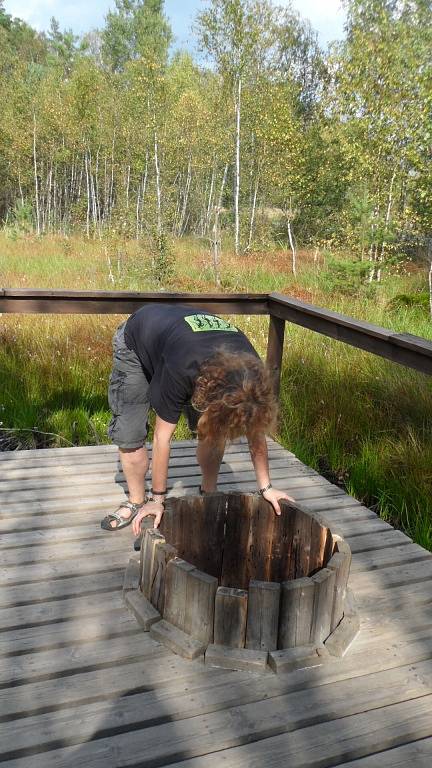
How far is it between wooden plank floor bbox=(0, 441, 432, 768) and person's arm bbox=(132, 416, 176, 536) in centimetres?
33

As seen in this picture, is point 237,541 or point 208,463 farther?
point 208,463

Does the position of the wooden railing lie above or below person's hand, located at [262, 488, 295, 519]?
above

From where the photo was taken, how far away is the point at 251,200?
24000 mm

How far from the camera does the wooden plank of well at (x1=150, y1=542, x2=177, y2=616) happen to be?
194 centimetres

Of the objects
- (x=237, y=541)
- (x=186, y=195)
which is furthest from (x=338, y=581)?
(x=186, y=195)

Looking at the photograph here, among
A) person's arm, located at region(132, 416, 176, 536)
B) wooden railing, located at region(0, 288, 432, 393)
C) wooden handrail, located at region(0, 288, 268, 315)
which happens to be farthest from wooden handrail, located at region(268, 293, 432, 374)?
person's arm, located at region(132, 416, 176, 536)

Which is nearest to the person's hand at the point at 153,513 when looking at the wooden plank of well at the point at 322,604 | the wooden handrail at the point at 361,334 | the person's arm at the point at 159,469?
the person's arm at the point at 159,469

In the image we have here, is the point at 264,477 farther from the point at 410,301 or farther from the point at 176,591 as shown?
the point at 410,301

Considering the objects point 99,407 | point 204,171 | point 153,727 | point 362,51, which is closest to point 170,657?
point 153,727

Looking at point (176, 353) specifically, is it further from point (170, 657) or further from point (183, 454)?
point (183, 454)

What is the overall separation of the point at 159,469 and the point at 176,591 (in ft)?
1.63

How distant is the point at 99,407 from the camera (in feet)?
15.2

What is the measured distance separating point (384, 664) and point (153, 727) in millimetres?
795

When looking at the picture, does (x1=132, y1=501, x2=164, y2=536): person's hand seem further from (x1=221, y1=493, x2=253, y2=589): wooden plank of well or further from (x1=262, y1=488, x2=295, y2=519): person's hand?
(x1=262, y1=488, x2=295, y2=519): person's hand
